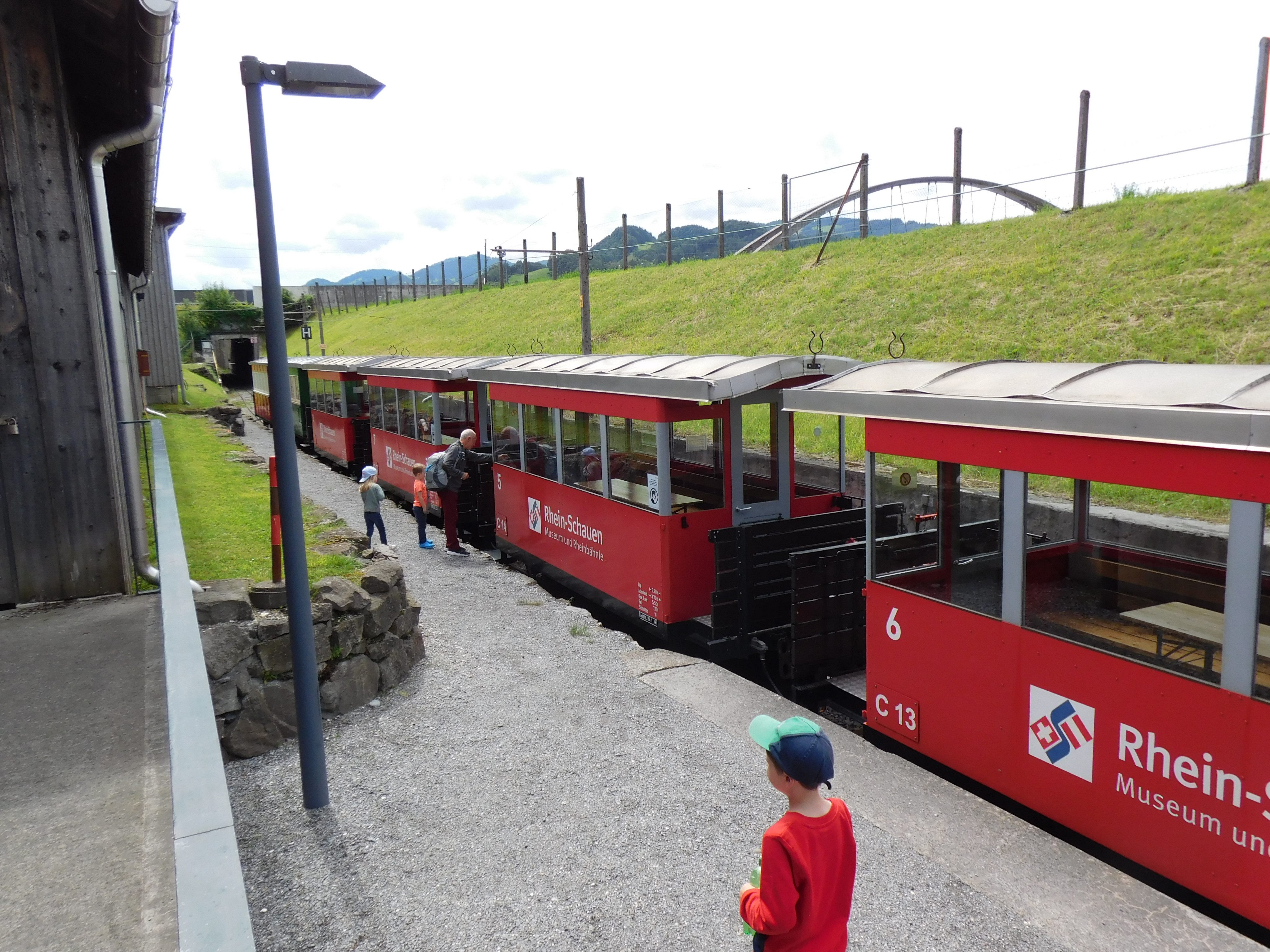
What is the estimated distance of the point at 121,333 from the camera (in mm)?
6152

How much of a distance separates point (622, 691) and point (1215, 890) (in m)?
3.84

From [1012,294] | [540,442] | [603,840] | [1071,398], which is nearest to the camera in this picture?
[1071,398]

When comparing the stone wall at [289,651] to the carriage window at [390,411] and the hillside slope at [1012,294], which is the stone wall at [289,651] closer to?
the carriage window at [390,411]

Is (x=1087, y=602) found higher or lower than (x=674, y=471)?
lower

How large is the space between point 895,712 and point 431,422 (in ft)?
34.4

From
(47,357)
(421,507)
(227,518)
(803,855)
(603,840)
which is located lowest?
(603,840)

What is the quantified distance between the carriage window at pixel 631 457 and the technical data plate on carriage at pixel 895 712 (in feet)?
9.16

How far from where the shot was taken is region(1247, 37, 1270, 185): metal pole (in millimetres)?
15811

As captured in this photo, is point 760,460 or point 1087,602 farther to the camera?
point 760,460

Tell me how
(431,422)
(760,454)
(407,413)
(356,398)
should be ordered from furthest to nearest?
(356,398) < (407,413) < (431,422) < (760,454)

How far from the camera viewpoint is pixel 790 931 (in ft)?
8.21

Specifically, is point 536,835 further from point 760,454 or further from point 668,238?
point 668,238

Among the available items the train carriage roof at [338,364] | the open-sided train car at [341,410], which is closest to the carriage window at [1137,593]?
the train carriage roof at [338,364]

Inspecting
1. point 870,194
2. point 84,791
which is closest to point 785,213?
point 870,194
